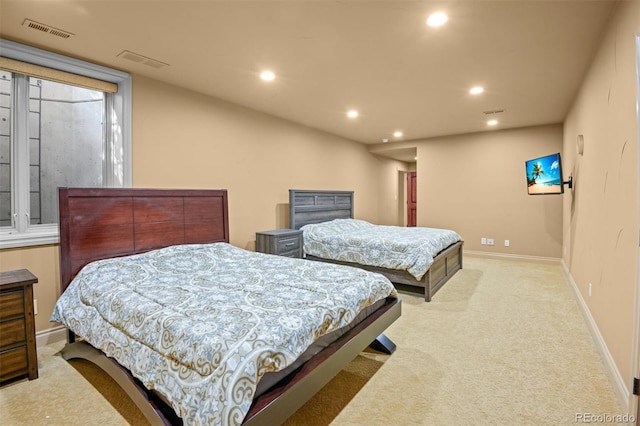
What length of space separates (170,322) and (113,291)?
31.0 inches

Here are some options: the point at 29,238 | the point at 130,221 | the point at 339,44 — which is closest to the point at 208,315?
the point at 130,221

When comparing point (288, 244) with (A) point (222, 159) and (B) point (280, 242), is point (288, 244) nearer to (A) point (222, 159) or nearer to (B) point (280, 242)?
(B) point (280, 242)

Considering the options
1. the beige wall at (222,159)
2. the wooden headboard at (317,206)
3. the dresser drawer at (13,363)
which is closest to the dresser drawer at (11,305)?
the dresser drawer at (13,363)

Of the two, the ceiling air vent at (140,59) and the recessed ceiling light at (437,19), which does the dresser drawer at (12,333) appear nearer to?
the ceiling air vent at (140,59)

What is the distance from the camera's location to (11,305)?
6.74ft

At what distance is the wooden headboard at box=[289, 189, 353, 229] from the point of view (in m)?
4.78

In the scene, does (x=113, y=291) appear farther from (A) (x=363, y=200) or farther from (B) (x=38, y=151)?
(A) (x=363, y=200)

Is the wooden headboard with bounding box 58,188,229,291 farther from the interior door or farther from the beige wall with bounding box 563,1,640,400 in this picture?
the interior door

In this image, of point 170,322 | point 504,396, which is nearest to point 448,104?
point 504,396

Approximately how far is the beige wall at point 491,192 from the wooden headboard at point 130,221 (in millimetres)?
4545

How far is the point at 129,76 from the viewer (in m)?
3.10

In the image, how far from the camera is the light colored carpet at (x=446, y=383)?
1.76m

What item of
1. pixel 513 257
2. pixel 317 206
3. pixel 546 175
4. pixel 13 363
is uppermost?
pixel 546 175

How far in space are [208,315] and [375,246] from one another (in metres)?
2.75
